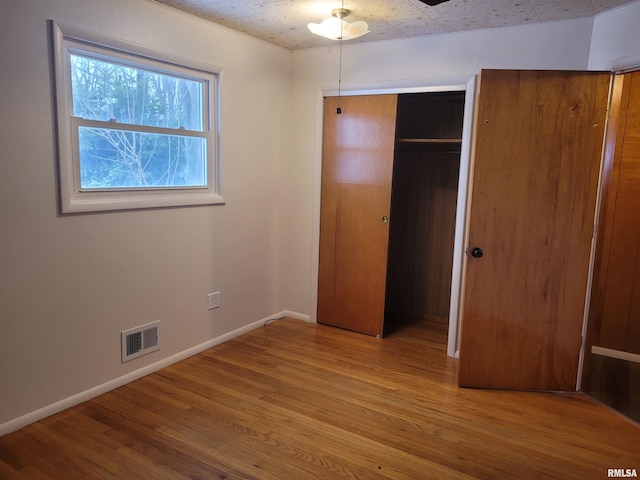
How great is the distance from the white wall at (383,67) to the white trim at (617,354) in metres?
2.18

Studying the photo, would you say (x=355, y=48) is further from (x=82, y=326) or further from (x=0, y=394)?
(x=0, y=394)

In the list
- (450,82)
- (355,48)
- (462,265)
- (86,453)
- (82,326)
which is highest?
(355,48)

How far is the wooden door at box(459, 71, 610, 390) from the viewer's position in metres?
2.64

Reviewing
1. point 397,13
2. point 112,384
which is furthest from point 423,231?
point 112,384

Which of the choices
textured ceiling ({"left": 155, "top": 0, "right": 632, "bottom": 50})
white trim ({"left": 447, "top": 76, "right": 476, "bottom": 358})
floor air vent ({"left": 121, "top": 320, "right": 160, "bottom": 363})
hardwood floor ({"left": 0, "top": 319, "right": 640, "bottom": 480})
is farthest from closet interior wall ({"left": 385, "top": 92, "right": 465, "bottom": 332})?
floor air vent ({"left": 121, "top": 320, "right": 160, "bottom": 363})

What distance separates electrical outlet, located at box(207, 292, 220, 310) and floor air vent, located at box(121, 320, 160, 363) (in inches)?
18.6

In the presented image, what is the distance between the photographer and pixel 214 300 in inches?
134

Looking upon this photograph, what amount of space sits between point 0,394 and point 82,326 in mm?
481

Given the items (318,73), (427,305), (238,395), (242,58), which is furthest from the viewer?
(427,305)

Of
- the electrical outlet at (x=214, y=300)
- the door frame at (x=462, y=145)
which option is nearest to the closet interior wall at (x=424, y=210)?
the door frame at (x=462, y=145)

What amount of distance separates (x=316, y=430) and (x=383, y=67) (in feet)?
8.67

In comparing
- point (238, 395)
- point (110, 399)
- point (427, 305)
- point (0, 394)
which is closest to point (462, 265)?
point (427, 305)

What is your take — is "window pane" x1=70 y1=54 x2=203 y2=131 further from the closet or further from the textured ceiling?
the closet

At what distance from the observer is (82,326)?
252 centimetres
